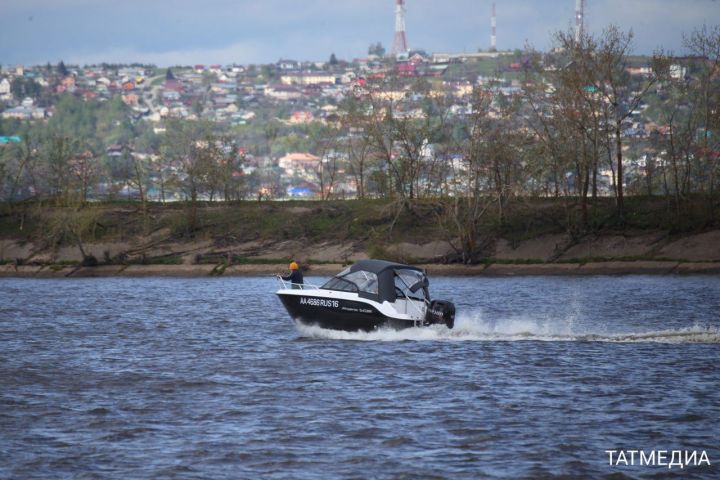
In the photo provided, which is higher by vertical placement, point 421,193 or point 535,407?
point 421,193

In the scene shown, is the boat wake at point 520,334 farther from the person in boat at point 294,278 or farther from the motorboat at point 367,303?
the person in boat at point 294,278

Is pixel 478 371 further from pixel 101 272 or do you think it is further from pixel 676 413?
pixel 101 272

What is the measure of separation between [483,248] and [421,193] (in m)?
11.2

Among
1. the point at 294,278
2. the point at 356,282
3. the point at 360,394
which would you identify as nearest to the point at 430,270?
the point at 294,278

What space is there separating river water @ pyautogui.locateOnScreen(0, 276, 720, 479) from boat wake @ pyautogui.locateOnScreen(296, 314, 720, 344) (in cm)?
7

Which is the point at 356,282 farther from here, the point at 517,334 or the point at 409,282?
the point at 517,334

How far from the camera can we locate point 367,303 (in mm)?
36281

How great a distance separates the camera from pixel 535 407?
26078 mm

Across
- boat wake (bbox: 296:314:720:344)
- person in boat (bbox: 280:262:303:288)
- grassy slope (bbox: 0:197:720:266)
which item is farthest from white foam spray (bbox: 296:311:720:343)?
grassy slope (bbox: 0:197:720:266)

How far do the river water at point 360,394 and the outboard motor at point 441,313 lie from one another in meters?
0.42

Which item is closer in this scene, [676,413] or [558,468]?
[558,468]

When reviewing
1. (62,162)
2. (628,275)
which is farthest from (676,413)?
(62,162)

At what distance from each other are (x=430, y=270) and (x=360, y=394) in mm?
39465

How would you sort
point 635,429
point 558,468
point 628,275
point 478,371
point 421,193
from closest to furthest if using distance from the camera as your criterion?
point 558,468
point 635,429
point 478,371
point 628,275
point 421,193
